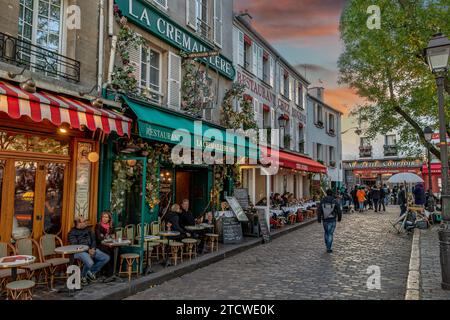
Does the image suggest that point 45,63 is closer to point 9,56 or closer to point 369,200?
point 9,56

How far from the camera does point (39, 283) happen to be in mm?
5801

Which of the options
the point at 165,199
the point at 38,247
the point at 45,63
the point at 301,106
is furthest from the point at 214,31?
the point at 301,106

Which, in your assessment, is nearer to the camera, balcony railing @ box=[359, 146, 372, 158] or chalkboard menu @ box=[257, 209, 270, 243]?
chalkboard menu @ box=[257, 209, 270, 243]

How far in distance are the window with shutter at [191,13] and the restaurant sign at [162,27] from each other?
15.0 inches

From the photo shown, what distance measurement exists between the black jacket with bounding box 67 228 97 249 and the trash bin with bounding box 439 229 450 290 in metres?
5.72

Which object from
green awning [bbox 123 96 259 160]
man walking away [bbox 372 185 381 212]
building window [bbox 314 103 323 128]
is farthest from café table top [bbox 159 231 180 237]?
building window [bbox 314 103 323 128]

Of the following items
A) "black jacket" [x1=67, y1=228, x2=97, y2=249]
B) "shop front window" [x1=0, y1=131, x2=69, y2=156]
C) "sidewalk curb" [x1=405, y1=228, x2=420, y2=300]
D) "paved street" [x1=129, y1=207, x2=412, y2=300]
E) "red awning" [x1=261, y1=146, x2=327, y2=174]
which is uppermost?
"red awning" [x1=261, y1=146, x2=327, y2=174]

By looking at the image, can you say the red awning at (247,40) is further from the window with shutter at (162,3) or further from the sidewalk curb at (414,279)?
the sidewalk curb at (414,279)

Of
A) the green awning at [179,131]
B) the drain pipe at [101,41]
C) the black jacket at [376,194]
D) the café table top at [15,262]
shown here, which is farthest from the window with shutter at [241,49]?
the black jacket at [376,194]

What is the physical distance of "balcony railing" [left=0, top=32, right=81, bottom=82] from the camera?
5692 mm

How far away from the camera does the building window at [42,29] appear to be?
6.20 metres

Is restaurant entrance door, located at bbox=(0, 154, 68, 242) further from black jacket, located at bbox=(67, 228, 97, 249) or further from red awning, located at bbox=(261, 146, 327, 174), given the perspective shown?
red awning, located at bbox=(261, 146, 327, 174)

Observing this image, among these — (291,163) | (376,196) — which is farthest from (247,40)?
(376,196)

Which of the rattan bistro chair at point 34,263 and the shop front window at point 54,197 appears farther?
the shop front window at point 54,197
